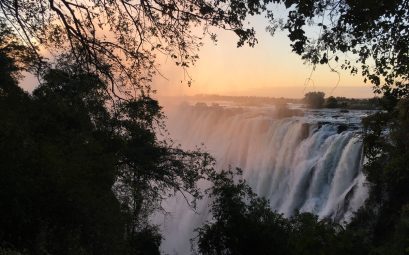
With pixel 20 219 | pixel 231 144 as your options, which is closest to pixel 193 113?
pixel 231 144

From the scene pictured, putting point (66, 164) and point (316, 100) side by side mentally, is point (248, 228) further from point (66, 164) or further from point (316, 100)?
point (316, 100)

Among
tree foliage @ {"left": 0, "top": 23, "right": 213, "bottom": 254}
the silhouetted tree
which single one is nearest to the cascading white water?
tree foliage @ {"left": 0, "top": 23, "right": 213, "bottom": 254}

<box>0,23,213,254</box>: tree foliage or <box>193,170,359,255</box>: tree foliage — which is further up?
<box>0,23,213,254</box>: tree foliage

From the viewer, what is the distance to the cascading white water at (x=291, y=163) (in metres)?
24.2

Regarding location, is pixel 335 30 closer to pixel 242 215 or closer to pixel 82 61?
pixel 82 61

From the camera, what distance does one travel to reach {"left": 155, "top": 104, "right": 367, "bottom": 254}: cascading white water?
24.2 m

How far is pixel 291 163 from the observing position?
103 ft

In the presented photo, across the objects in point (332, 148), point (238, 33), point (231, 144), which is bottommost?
point (231, 144)

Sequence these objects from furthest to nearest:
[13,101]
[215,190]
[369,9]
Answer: [215,190] < [13,101] < [369,9]

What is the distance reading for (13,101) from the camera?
48.4ft

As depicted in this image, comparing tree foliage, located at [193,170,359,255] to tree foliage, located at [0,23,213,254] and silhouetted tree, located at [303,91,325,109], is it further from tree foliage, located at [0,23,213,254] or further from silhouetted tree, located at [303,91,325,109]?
silhouetted tree, located at [303,91,325,109]

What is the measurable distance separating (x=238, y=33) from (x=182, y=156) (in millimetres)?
14585

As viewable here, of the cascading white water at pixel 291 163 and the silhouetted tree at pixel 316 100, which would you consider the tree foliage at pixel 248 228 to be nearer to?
the cascading white water at pixel 291 163

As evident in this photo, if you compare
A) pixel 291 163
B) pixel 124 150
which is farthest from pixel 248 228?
pixel 291 163
